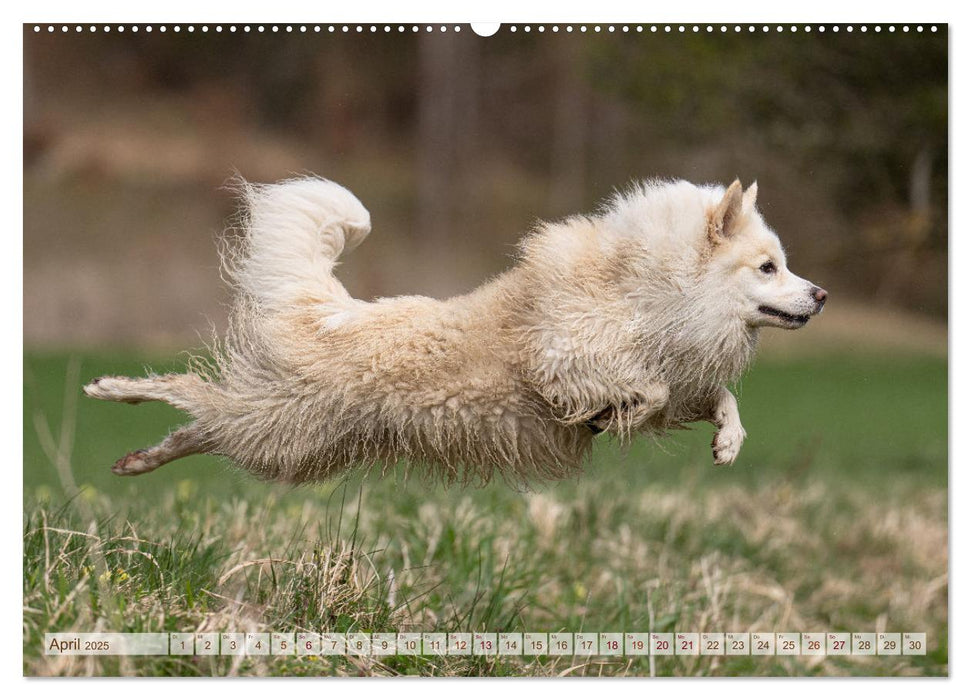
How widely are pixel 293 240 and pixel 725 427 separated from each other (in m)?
1.74

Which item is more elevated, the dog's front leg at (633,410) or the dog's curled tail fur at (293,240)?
the dog's curled tail fur at (293,240)

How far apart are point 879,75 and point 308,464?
4.30m

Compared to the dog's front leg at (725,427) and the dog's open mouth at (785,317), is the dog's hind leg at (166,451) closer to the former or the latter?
the dog's front leg at (725,427)

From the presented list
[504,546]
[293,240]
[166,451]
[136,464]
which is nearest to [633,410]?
[293,240]

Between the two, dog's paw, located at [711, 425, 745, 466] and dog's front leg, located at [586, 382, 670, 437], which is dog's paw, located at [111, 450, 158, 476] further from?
dog's paw, located at [711, 425, 745, 466]

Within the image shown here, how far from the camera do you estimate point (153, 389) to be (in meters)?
4.26

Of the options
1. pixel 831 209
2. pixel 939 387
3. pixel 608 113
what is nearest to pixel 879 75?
pixel 831 209

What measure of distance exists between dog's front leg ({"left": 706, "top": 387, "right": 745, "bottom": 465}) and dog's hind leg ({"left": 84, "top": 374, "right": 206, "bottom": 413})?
1872 mm

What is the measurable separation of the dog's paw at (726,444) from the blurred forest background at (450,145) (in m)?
1.04

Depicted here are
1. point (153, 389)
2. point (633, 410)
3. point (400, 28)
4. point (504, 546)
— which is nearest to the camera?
point (633, 410)

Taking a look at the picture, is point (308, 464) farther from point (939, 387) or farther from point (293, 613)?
point (939, 387)

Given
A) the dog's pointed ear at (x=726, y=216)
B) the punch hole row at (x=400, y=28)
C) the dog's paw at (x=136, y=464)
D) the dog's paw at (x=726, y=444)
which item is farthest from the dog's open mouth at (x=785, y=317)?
the dog's paw at (x=136, y=464)

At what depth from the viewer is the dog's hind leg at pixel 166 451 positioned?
166 inches

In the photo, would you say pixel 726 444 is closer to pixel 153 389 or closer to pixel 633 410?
pixel 633 410
